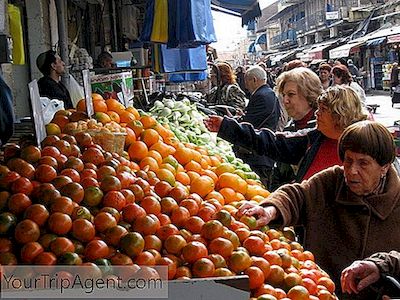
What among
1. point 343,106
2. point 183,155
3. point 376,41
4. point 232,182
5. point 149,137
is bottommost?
point 232,182

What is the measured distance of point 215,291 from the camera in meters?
1.87

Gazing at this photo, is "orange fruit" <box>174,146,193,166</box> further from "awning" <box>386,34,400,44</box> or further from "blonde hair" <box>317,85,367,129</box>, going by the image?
"awning" <box>386,34,400,44</box>

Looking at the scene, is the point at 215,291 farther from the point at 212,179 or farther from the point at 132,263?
the point at 212,179

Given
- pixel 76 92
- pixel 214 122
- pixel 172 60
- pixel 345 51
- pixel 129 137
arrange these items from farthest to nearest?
pixel 345 51 → pixel 172 60 → pixel 76 92 → pixel 214 122 → pixel 129 137

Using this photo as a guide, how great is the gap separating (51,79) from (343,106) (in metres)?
3.56

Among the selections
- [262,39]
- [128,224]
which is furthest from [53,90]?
[262,39]

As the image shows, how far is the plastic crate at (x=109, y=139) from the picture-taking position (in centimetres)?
313

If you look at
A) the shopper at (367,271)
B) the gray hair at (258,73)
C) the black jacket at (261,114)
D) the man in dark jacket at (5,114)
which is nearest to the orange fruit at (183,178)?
the man in dark jacket at (5,114)

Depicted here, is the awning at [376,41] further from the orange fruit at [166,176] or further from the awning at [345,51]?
the orange fruit at [166,176]

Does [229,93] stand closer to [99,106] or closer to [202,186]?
[99,106]

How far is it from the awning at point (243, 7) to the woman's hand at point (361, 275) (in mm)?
6136

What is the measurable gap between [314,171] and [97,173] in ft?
→ 4.58

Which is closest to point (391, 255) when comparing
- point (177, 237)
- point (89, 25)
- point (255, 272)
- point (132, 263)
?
point (255, 272)

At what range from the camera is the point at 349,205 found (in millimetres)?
2674
